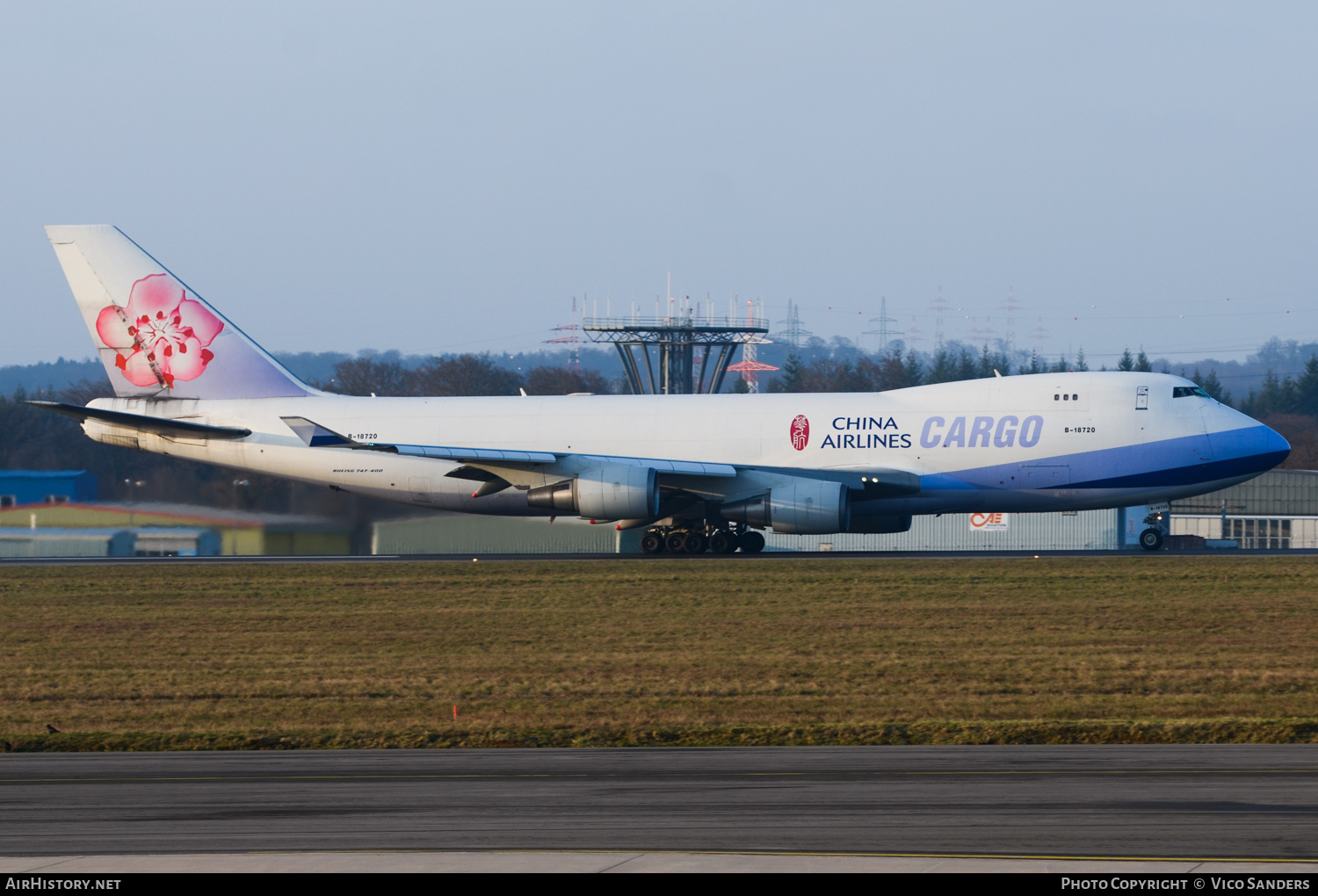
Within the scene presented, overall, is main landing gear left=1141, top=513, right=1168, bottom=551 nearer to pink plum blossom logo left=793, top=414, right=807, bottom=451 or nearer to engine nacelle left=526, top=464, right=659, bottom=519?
pink plum blossom logo left=793, top=414, right=807, bottom=451

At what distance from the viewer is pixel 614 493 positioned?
35688 mm

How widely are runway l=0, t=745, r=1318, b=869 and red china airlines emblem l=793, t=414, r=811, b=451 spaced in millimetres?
24006

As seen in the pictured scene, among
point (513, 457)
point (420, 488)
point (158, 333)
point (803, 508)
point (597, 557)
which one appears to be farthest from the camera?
point (158, 333)

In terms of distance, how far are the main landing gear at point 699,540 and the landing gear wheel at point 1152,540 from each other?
10.4 meters

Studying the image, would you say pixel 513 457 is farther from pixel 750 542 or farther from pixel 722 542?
pixel 750 542

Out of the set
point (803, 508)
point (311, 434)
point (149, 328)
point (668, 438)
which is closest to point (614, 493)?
point (668, 438)

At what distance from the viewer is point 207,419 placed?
39969mm

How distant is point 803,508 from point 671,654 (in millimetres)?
14755

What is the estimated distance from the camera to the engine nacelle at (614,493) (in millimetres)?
35625

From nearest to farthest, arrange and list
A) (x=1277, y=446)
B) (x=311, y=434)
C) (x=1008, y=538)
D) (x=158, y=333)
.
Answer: (x=1277, y=446), (x=311, y=434), (x=158, y=333), (x=1008, y=538)

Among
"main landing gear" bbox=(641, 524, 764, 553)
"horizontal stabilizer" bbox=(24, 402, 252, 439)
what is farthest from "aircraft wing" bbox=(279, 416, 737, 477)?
"horizontal stabilizer" bbox=(24, 402, 252, 439)

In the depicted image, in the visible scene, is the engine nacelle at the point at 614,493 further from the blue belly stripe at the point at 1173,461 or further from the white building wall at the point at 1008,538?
the white building wall at the point at 1008,538

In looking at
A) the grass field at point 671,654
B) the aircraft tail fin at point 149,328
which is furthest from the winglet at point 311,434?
the grass field at point 671,654
